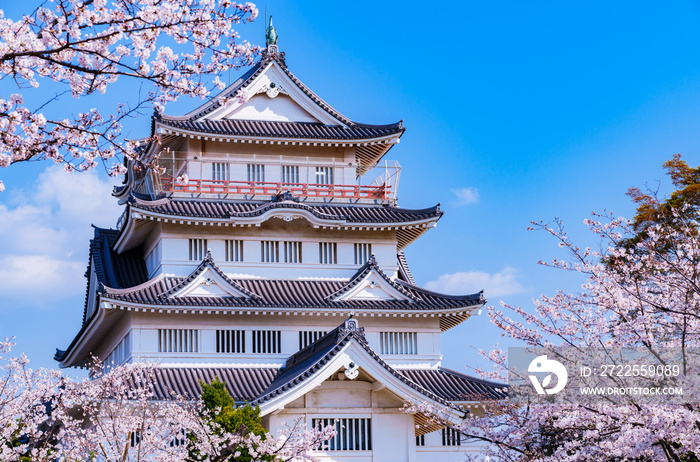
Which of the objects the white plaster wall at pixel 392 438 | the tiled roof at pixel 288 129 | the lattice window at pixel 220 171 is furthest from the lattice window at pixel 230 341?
the tiled roof at pixel 288 129

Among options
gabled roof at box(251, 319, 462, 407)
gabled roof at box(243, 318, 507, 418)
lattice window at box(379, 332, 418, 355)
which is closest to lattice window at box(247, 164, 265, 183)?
lattice window at box(379, 332, 418, 355)

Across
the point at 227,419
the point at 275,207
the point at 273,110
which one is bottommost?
the point at 227,419

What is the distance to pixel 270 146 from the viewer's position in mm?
34188

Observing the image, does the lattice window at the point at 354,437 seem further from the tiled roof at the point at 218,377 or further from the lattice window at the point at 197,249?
the lattice window at the point at 197,249

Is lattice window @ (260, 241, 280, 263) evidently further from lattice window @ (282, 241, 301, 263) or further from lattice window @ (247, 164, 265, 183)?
lattice window @ (247, 164, 265, 183)

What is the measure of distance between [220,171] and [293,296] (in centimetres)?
595

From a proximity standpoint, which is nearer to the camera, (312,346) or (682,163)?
(312,346)

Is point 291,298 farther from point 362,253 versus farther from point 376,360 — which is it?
point 376,360

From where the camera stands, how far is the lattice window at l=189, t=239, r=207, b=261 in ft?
105

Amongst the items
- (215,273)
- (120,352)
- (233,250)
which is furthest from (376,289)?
(120,352)

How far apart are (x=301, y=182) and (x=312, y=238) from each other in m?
2.65

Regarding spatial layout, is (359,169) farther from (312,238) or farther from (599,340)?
(599,340)

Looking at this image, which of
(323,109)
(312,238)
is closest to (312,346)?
(312,238)

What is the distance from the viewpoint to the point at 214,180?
33.2 meters
